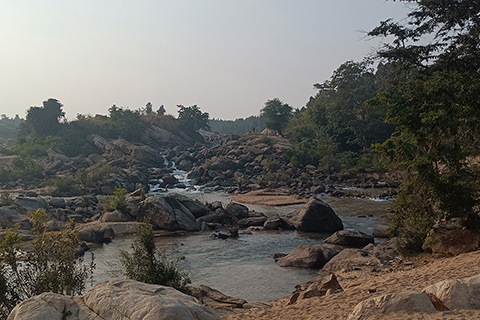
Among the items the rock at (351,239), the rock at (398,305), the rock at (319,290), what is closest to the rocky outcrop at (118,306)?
the rock at (398,305)

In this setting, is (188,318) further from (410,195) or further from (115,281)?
(410,195)

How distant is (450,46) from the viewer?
19.4 m

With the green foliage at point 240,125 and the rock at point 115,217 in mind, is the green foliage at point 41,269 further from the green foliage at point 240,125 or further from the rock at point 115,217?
the green foliage at point 240,125

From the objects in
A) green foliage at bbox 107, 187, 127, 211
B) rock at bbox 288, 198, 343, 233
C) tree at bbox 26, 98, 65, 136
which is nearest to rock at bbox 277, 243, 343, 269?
rock at bbox 288, 198, 343, 233

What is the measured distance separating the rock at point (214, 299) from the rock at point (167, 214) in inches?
→ 507

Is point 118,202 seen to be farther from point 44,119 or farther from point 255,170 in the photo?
point 44,119

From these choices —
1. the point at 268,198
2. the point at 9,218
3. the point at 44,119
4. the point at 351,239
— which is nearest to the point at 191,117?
the point at 44,119

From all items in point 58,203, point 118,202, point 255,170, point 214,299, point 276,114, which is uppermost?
point 276,114

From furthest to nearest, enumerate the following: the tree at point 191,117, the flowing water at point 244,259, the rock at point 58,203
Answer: the tree at point 191,117 → the rock at point 58,203 → the flowing water at point 244,259

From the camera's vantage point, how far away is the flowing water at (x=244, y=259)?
15992 millimetres

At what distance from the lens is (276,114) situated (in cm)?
8069

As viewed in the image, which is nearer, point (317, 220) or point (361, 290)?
point (361, 290)

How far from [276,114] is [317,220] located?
5636cm

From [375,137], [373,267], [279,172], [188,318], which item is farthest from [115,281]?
[375,137]
